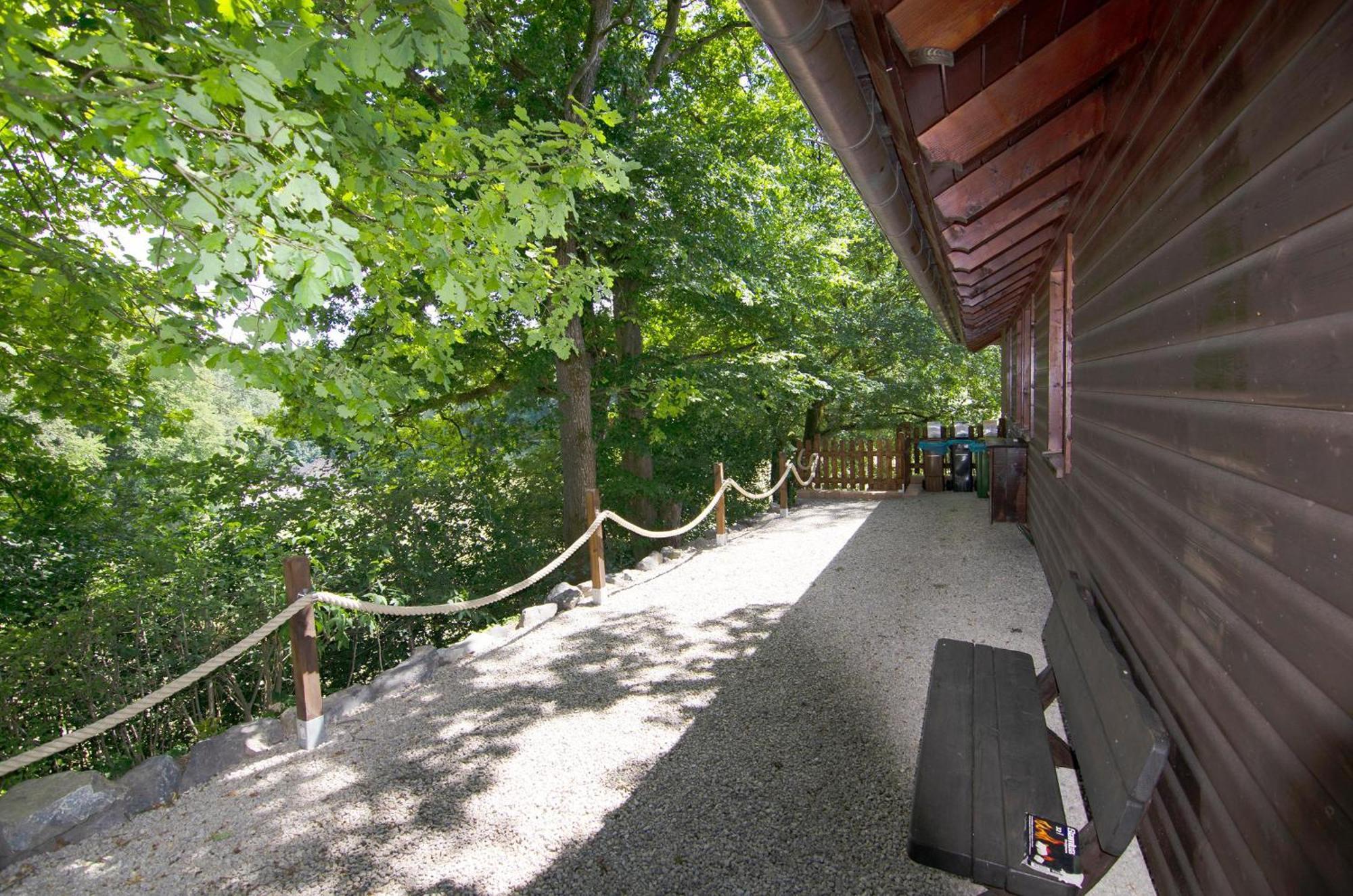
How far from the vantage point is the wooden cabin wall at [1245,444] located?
1.27m

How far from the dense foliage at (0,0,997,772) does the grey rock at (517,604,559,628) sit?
1.50 m

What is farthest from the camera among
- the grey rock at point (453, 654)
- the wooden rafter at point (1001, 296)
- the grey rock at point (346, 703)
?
the wooden rafter at point (1001, 296)

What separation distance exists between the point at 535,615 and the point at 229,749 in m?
2.80

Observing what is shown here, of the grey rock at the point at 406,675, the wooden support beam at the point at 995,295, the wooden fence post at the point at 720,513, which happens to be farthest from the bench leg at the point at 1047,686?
the wooden fence post at the point at 720,513

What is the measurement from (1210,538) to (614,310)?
10367mm

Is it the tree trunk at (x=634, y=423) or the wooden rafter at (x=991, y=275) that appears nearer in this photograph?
the wooden rafter at (x=991, y=275)

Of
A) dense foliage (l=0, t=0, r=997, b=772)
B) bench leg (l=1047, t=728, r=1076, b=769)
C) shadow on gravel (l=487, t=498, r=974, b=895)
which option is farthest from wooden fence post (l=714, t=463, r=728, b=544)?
bench leg (l=1047, t=728, r=1076, b=769)

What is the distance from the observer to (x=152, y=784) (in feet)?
11.9

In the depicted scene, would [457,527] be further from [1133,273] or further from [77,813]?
[1133,273]

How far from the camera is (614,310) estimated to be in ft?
38.0

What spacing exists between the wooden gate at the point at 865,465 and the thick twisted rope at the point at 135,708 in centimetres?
1184

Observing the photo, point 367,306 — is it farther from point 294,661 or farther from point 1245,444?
point 1245,444

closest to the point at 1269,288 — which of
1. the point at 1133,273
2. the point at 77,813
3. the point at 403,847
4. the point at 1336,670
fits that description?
the point at 1336,670

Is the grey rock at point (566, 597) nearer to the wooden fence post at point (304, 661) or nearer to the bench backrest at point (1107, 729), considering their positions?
the wooden fence post at point (304, 661)
